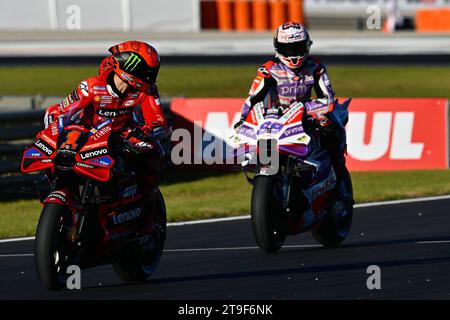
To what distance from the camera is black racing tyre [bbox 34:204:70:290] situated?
8.15 m

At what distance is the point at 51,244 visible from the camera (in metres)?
8.15

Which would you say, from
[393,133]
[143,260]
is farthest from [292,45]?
[393,133]

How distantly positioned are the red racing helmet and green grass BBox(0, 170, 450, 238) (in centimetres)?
475

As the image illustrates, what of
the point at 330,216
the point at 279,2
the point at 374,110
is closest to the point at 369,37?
the point at 279,2

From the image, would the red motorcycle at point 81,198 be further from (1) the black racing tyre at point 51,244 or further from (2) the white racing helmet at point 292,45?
(2) the white racing helmet at point 292,45

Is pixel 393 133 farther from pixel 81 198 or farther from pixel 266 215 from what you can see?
pixel 81 198

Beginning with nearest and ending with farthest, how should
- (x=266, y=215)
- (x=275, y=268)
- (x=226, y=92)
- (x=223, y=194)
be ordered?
(x=275, y=268)
(x=266, y=215)
(x=223, y=194)
(x=226, y=92)

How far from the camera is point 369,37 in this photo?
132ft

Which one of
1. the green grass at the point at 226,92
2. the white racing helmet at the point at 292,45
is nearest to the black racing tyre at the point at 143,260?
the white racing helmet at the point at 292,45

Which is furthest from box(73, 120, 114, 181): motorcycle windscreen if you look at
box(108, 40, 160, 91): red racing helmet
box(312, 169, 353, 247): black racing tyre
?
box(312, 169, 353, 247): black racing tyre

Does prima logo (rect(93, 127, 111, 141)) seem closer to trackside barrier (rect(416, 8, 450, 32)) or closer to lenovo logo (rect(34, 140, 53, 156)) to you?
lenovo logo (rect(34, 140, 53, 156))

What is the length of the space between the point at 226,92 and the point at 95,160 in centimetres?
2098
